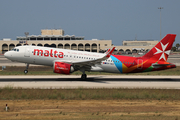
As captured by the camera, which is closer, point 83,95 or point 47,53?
point 83,95

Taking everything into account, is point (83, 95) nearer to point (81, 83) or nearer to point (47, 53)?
point (81, 83)

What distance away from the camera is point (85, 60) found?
118 ft

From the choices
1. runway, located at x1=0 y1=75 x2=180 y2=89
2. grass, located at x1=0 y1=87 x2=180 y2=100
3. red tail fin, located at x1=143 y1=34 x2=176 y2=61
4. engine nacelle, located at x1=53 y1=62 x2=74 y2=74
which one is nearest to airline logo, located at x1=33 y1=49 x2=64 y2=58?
engine nacelle, located at x1=53 y1=62 x2=74 y2=74

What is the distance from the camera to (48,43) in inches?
5910

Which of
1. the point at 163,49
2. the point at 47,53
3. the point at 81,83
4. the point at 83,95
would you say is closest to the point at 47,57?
the point at 47,53

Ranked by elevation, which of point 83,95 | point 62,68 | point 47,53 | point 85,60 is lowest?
point 83,95

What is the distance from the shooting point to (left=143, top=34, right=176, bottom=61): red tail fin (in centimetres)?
3612

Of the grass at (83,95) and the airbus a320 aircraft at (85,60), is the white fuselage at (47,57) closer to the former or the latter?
the airbus a320 aircraft at (85,60)

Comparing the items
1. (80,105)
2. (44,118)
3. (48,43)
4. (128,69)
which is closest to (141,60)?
(128,69)

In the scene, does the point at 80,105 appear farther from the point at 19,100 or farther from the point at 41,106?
the point at 19,100

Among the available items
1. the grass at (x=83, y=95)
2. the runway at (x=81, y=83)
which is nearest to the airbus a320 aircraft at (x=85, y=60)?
the runway at (x=81, y=83)

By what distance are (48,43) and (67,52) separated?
385 ft

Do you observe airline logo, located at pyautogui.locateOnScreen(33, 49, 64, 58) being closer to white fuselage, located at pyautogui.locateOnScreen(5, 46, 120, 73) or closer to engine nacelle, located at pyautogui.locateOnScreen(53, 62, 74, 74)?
white fuselage, located at pyautogui.locateOnScreen(5, 46, 120, 73)

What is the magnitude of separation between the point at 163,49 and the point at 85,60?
41.4 ft
